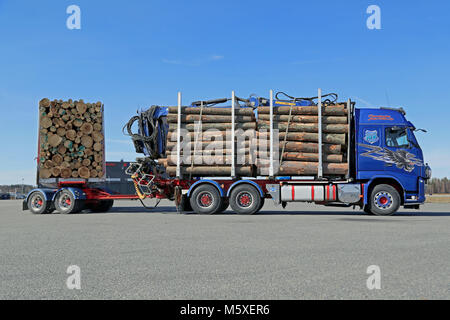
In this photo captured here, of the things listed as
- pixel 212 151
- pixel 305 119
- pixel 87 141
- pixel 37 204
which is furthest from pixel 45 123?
pixel 305 119

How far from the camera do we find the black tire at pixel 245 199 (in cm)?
1653

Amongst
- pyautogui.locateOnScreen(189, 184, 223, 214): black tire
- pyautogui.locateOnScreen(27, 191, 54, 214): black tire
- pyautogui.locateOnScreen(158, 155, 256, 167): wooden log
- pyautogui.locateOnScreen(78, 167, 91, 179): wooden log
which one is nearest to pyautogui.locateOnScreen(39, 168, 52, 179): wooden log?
pyautogui.locateOnScreen(27, 191, 54, 214): black tire

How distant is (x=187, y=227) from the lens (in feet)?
38.2

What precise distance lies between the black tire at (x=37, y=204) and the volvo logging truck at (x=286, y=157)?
1.38 m

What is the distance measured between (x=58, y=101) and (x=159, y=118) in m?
4.28

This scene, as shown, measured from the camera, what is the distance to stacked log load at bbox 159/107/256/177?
1697cm

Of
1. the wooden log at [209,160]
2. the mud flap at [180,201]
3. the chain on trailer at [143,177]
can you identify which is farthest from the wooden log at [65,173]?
the mud flap at [180,201]

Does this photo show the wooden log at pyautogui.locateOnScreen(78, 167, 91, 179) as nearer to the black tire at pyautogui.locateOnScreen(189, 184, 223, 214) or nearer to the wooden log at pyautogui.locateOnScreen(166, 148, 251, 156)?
the wooden log at pyautogui.locateOnScreen(166, 148, 251, 156)

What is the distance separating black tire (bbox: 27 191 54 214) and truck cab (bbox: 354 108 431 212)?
39.4 feet

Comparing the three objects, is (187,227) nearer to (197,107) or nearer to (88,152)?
(197,107)

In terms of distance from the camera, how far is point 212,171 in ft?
56.0

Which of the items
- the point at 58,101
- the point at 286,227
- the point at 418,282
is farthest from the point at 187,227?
the point at 58,101

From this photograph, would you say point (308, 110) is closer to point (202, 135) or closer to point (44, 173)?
point (202, 135)

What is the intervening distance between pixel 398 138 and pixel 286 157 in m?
4.00
